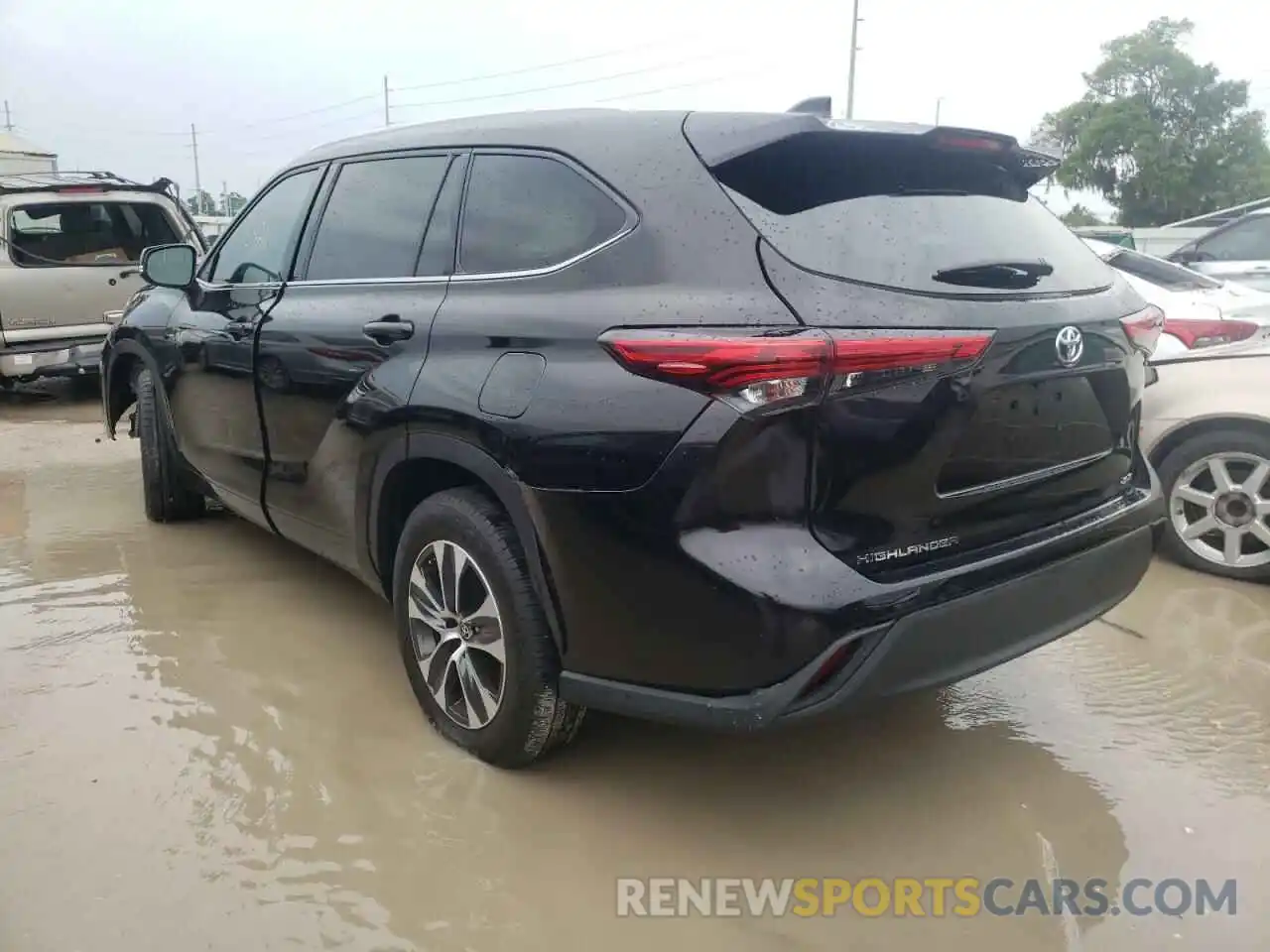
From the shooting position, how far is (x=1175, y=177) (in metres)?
39.7

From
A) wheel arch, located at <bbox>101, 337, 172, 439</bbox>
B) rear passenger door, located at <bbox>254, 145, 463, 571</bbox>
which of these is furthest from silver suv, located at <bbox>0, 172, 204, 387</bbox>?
rear passenger door, located at <bbox>254, 145, 463, 571</bbox>

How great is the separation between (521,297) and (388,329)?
0.54 metres

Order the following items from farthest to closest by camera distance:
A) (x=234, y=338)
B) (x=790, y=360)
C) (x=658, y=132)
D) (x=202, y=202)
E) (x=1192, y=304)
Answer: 1. (x=202, y=202)
2. (x=1192, y=304)
3. (x=234, y=338)
4. (x=658, y=132)
5. (x=790, y=360)

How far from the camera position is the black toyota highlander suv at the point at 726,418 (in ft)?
7.01

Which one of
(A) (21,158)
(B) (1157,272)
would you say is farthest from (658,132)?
(A) (21,158)

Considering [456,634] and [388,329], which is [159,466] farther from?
[456,634]

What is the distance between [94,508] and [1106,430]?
199 inches

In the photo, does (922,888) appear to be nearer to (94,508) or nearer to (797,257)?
(797,257)

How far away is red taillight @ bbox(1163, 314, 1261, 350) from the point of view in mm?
4961

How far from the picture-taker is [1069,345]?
2.42 metres

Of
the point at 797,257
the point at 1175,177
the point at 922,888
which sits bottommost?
the point at 922,888

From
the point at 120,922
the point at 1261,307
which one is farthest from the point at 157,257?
the point at 1261,307

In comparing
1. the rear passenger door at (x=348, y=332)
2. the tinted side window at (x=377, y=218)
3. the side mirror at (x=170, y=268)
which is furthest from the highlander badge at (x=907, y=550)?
the side mirror at (x=170, y=268)

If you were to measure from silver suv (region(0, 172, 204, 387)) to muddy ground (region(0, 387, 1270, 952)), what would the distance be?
17.8 ft
